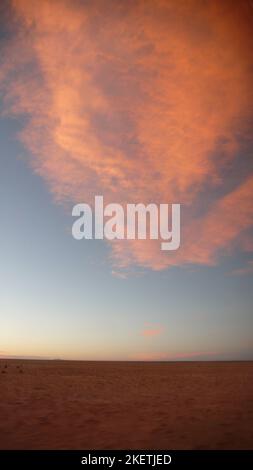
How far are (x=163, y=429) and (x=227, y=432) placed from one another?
4.33 feet

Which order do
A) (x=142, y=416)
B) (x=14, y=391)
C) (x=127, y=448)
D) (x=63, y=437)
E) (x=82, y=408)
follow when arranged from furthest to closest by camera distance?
1. (x=14, y=391)
2. (x=82, y=408)
3. (x=142, y=416)
4. (x=63, y=437)
5. (x=127, y=448)

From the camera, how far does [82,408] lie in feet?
34.5

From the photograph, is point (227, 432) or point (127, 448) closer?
point (127, 448)

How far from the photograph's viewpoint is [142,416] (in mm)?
9281
